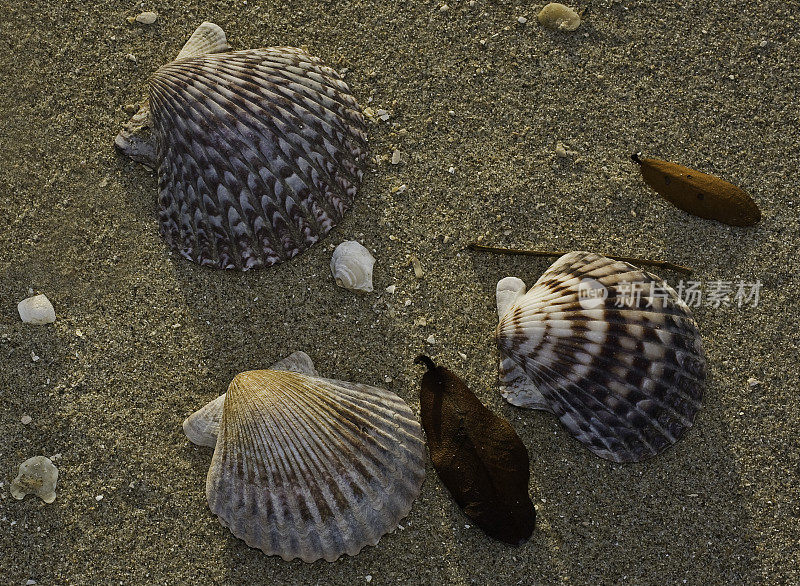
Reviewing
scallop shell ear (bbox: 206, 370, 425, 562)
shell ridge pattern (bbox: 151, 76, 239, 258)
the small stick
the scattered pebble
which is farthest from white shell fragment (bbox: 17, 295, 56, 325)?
the small stick

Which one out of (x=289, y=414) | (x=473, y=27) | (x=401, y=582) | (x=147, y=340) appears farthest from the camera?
(x=473, y=27)

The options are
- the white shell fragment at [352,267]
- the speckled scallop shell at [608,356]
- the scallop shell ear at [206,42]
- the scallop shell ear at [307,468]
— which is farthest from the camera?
the scallop shell ear at [206,42]

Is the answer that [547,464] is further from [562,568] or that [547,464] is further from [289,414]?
[289,414]

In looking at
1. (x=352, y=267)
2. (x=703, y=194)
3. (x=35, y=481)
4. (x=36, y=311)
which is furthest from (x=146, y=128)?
(x=703, y=194)

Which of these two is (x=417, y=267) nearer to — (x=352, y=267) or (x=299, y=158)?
(x=352, y=267)

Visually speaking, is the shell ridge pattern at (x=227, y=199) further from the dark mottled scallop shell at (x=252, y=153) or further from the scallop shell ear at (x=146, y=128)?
the scallop shell ear at (x=146, y=128)

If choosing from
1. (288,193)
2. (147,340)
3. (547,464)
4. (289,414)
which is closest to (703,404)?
(547,464)

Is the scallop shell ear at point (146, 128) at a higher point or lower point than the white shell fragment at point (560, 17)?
lower

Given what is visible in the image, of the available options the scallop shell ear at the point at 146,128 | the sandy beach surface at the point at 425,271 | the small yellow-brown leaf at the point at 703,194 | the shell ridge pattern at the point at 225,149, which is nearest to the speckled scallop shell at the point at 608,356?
the sandy beach surface at the point at 425,271
